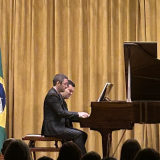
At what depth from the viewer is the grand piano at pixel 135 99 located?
4.26 m

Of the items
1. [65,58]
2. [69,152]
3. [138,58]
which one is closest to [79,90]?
[65,58]

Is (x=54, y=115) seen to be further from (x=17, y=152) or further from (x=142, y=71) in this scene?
(x=17, y=152)

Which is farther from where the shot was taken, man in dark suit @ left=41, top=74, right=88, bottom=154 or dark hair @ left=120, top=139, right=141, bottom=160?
man in dark suit @ left=41, top=74, right=88, bottom=154

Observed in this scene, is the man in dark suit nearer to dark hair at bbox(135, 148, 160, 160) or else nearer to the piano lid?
the piano lid

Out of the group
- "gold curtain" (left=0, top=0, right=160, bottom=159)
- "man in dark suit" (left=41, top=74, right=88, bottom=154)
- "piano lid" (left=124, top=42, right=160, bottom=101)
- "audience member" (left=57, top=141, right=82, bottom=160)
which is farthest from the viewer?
"gold curtain" (left=0, top=0, right=160, bottom=159)

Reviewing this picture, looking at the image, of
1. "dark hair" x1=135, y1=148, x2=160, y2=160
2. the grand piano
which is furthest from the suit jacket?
"dark hair" x1=135, y1=148, x2=160, y2=160

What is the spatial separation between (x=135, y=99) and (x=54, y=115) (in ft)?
4.45

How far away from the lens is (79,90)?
7.03 metres

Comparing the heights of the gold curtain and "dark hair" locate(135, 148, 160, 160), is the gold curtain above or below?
above

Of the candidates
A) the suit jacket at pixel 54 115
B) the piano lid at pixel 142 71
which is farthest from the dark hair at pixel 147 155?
the suit jacket at pixel 54 115

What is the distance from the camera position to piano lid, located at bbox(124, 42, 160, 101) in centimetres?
438

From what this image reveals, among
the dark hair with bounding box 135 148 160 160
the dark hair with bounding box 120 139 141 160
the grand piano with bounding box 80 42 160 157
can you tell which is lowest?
the dark hair with bounding box 120 139 141 160

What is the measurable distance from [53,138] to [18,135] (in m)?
1.86

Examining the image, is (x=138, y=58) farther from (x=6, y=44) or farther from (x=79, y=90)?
(x=6, y=44)
